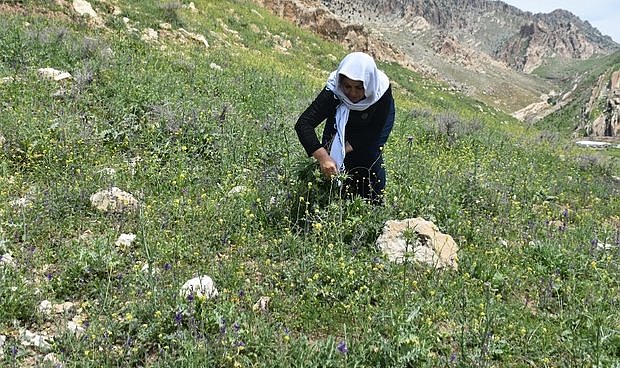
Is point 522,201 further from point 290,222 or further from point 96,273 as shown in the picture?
point 96,273

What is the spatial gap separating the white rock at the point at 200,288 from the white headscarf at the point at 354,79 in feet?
5.84

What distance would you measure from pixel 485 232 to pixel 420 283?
4.35ft

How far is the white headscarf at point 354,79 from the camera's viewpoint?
13.6 ft

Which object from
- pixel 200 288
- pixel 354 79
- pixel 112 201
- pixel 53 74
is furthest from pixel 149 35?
pixel 200 288

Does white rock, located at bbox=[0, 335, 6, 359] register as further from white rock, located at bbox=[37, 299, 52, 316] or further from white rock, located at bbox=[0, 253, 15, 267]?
A: white rock, located at bbox=[0, 253, 15, 267]

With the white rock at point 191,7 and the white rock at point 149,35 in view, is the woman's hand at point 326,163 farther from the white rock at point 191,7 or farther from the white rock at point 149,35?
the white rock at point 191,7

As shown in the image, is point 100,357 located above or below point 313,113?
below

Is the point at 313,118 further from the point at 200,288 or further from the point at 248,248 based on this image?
the point at 200,288

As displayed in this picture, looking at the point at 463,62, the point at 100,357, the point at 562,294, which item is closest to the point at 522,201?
the point at 562,294

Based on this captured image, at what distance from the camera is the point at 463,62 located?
622 ft

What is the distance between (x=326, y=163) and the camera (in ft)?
14.0

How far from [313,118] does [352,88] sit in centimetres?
47

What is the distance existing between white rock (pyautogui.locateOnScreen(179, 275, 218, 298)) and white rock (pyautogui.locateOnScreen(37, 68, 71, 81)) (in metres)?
5.31

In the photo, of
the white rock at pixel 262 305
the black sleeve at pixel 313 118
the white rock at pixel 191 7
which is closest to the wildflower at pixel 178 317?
the white rock at pixel 262 305
